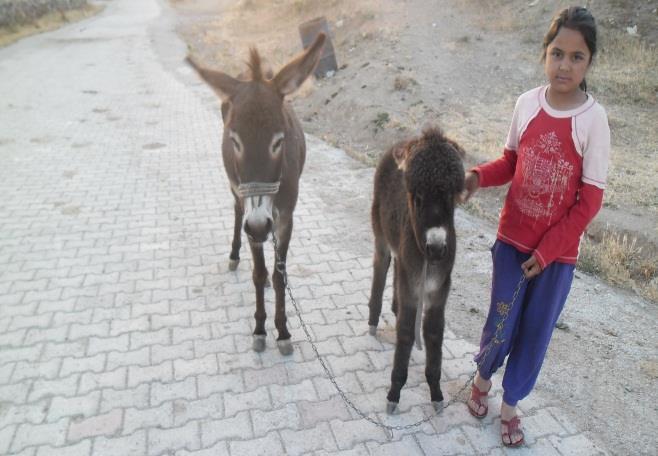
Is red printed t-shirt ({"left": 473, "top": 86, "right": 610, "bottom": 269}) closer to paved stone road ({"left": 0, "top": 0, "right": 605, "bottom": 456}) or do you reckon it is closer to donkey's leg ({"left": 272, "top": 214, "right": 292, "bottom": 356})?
paved stone road ({"left": 0, "top": 0, "right": 605, "bottom": 456})

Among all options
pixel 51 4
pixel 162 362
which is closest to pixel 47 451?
pixel 162 362

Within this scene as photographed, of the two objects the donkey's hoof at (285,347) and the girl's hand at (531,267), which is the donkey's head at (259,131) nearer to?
the donkey's hoof at (285,347)

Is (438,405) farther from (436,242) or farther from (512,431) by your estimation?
(436,242)

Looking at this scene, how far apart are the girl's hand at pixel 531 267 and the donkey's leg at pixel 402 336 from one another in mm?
658

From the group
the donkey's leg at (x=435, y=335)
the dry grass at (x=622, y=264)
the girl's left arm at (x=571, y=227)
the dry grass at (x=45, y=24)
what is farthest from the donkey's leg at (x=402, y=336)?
the dry grass at (x=45, y=24)

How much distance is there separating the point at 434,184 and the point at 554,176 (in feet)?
2.13

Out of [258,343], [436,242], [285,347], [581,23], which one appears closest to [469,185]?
[436,242]

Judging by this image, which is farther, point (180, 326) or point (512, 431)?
point (180, 326)

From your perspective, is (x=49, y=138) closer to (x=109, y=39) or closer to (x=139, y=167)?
(x=139, y=167)

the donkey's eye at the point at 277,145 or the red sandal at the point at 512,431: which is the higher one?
the donkey's eye at the point at 277,145

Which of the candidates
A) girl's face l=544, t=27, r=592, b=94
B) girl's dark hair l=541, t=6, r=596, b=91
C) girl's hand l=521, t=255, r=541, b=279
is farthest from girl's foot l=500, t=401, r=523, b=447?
girl's dark hair l=541, t=6, r=596, b=91

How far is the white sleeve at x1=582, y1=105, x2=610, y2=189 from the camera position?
2.30 m

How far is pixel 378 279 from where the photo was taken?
3.79 metres

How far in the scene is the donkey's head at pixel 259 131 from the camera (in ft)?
8.97
